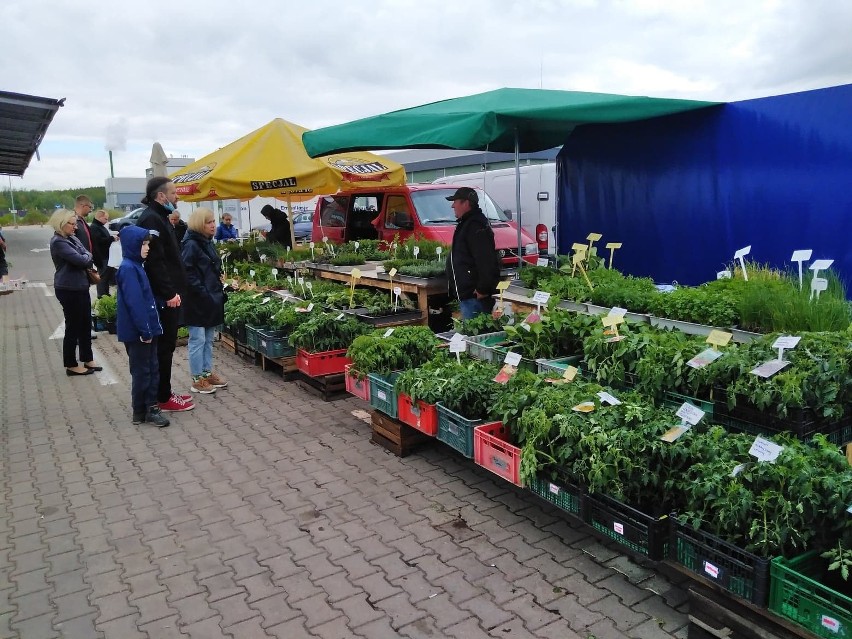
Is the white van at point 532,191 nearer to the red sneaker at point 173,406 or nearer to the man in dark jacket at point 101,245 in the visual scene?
the man in dark jacket at point 101,245

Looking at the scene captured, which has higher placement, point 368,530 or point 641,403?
point 641,403

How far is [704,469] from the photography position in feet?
9.06

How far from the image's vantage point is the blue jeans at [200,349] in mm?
6348

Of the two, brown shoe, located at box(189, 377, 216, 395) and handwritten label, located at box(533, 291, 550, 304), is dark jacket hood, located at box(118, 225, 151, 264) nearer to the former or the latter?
brown shoe, located at box(189, 377, 216, 395)

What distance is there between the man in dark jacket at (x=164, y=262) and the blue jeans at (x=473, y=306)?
2654 millimetres

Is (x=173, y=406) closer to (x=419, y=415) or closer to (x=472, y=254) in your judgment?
(x=419, y=415)

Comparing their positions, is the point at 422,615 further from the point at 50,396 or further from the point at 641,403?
the point at 50,396

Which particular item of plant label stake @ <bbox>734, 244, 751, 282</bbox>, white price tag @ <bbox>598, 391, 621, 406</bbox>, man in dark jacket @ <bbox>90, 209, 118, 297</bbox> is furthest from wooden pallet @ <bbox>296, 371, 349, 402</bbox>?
man in dark jacket @ <bbox>90, 209, 118, 297</bbox>

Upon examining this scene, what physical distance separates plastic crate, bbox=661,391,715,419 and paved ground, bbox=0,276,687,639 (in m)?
0.95

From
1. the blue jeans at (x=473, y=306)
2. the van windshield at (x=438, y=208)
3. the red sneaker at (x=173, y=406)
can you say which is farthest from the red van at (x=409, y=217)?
the red sneaker at (x=173, y=406)

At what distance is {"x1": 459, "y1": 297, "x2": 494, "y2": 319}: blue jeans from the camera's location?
239 inches

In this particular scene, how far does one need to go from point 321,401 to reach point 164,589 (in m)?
3.03

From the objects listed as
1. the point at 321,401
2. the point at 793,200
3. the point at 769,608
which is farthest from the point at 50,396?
the point at 793,200

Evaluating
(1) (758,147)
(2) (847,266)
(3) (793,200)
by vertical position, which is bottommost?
(2) (847,266)
